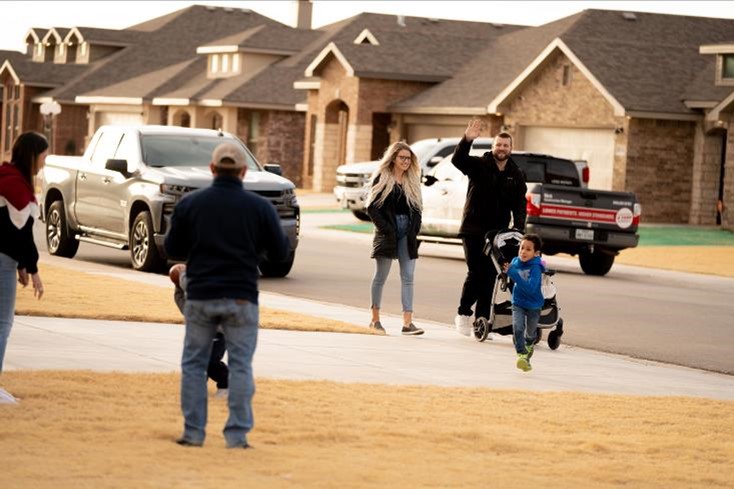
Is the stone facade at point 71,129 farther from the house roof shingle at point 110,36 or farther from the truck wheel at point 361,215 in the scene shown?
the truck wheel at point 361,215

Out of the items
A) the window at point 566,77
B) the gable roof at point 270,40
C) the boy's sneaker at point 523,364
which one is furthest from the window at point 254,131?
the boy's sneaker at point 523,364

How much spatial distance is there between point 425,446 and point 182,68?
209 ft

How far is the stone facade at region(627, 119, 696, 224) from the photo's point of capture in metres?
44.9

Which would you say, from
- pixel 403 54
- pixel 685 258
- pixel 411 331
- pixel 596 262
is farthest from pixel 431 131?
pixel 411 331

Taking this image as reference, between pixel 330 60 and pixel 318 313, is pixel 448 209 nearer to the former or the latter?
pixel 318 313

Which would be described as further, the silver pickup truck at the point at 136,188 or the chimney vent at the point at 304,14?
the chimney vent at the point at 304,14

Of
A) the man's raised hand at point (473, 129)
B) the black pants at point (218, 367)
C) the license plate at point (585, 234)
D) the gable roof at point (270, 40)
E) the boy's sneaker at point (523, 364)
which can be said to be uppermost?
the gable roof at point (270, 40)

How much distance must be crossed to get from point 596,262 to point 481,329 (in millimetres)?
12208

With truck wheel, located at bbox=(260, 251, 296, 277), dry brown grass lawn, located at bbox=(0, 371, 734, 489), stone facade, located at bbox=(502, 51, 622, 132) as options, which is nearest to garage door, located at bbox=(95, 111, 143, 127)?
stone facade, located at bbox=(502, 51, 622, 132)

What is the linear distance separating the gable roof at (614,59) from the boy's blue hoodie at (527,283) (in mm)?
30141

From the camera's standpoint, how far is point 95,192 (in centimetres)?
2405

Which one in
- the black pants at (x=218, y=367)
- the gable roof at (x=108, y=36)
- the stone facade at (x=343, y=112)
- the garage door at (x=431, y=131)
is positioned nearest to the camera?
the black pants at (x=218, y=367)

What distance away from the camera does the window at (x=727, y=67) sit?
4538cm

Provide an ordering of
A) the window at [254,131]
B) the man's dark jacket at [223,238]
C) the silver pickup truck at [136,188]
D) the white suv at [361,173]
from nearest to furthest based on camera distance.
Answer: the man's dark jacket at [223,238] → the silver pickup truck at [136,188] → the white suv at [361,173] → the window at [254,131]
